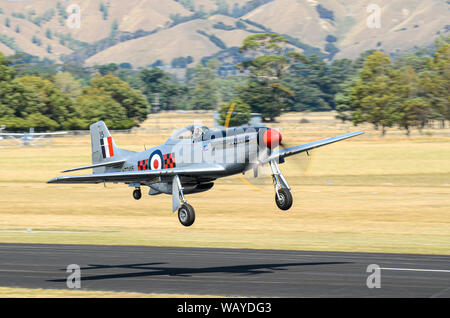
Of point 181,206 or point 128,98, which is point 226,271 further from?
point 128,98

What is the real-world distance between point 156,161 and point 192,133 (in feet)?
8.74

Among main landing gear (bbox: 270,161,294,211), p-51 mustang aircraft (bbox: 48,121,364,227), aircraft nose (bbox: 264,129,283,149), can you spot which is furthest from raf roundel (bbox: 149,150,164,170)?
main landing gear (bbox: 270,161,294,211)

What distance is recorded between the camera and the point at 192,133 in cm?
2739

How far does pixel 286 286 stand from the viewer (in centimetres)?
2036

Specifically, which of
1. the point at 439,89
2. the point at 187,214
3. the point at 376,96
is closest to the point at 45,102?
the point at 376,96

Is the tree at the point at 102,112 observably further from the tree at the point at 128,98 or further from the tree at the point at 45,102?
the tree at the point at 45,102

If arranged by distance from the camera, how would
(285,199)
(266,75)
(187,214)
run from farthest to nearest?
(266,75)
(187,214)
(285,199)

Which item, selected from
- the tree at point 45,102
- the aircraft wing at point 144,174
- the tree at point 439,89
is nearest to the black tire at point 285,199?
the aircraft wing at point 144,174

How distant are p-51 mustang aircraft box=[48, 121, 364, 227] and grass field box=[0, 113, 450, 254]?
115cm

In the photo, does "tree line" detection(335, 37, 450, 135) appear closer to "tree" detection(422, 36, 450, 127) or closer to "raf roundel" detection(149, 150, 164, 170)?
"tree" detection(422, 36, 450, 127)

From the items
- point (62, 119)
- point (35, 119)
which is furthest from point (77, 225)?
point (62, 119)

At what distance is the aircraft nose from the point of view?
82.5 feet

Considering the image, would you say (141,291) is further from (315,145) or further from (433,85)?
(433,85)
